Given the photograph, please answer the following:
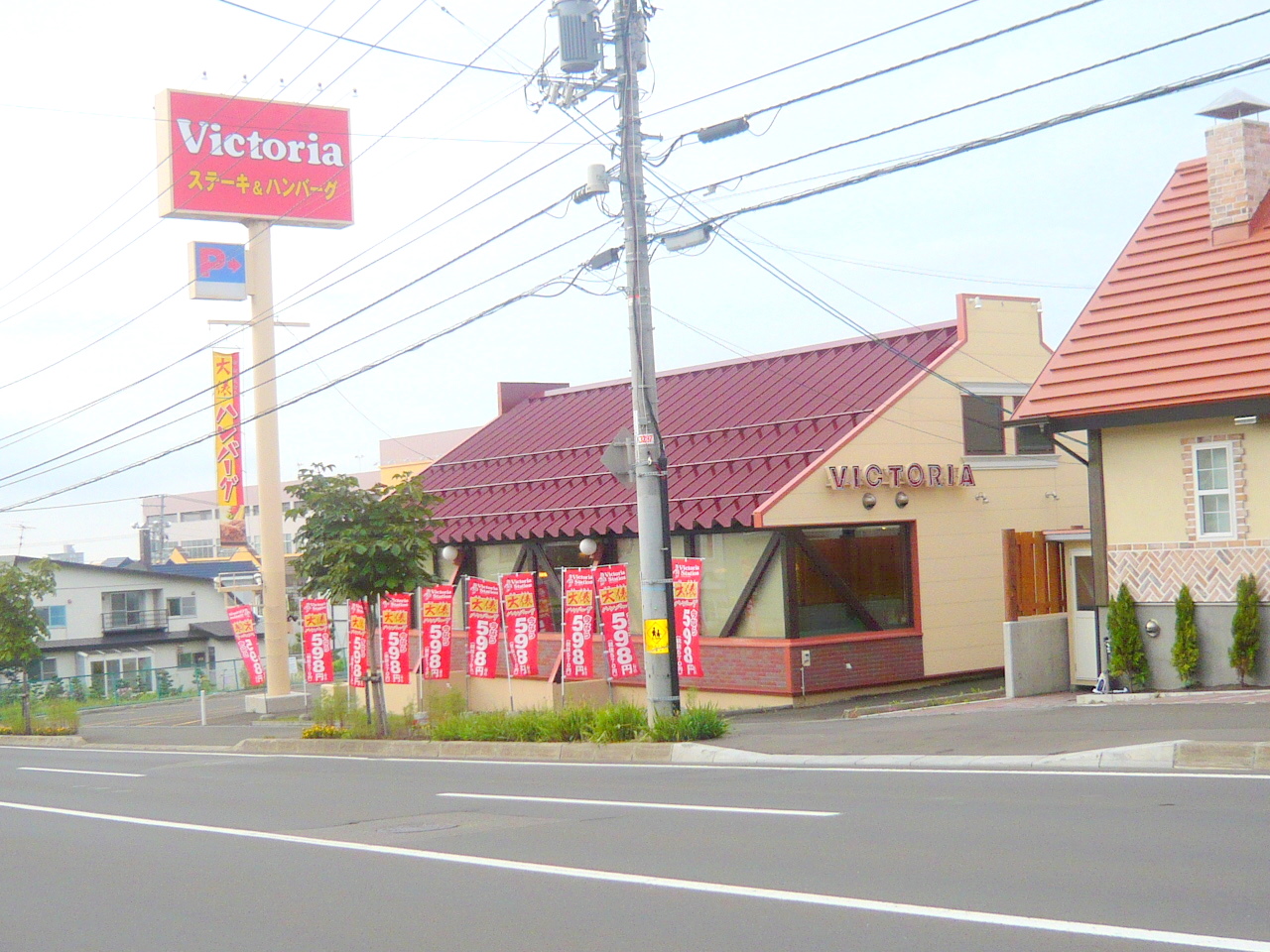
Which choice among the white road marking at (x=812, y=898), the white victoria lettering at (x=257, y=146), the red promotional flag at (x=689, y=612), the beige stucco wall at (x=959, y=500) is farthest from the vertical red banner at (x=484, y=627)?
the white victoria lettering at (x=257, y=146)

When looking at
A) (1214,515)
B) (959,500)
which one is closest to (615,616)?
(959,500)

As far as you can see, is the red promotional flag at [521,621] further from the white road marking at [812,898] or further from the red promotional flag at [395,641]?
the white road marking at [812,898]

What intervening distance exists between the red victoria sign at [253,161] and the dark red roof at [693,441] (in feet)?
30.3

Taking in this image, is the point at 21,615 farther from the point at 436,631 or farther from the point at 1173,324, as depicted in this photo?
the point at 1173,324

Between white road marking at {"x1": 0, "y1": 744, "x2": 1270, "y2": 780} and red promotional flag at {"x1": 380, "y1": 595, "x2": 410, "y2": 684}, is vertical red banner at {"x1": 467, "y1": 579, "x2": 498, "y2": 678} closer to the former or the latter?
red promotional flag at {"x1": 380, "y1": 595, "x2": 410, "y2": 684}

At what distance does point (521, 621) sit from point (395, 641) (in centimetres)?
368

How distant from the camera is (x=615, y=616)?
78.4ft

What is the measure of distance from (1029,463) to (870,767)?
13703mm

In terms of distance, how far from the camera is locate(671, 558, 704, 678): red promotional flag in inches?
872

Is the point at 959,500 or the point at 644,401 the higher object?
the point at 644,401

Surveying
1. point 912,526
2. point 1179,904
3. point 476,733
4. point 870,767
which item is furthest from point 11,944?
point 912,526

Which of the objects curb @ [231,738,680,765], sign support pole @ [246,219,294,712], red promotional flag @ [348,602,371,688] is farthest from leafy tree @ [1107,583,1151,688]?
sign support pole @ [246,219,294,712]

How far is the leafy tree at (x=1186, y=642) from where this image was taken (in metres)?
17.1

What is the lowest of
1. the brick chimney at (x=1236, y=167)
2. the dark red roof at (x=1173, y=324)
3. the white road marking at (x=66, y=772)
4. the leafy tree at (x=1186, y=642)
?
the white road marking at (x=66, y=772)
